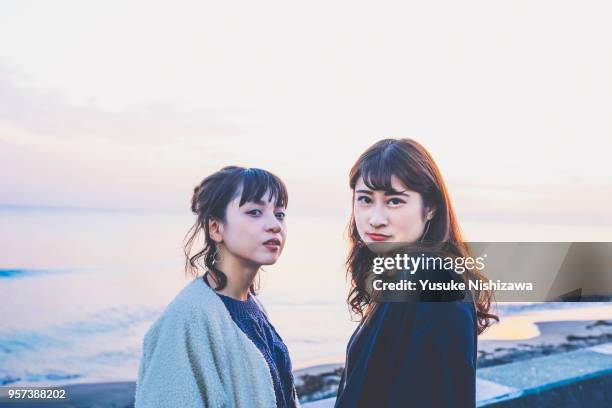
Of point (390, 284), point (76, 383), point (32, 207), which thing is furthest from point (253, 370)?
point (32, 207)

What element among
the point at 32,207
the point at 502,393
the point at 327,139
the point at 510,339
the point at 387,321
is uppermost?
the point at 327,139

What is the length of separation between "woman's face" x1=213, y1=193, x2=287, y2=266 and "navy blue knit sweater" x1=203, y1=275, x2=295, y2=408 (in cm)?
10

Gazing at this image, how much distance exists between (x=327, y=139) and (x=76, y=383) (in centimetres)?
96

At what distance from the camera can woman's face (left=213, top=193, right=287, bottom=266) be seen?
1.38 meters

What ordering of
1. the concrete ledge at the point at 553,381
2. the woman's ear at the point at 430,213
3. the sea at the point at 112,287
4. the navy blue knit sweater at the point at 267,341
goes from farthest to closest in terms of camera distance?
the concrete ledge at the point at 553,381, the sea at the point at 112,287, the woman's ear at the point at 430,213, the navy blue knit sweater at the point at 267,341

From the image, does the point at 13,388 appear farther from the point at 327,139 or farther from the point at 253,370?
the point at 327,139

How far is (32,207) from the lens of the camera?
1.70 m

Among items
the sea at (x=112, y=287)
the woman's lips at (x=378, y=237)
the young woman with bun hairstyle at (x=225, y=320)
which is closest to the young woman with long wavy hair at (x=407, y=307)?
the woman's lips at (x=378, y=237)

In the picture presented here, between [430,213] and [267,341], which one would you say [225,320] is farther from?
[430,213]

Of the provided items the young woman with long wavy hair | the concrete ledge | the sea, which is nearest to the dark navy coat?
the young woman with long wavy hair

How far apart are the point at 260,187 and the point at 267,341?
353 millimetres

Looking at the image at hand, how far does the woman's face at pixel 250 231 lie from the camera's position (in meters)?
1.38

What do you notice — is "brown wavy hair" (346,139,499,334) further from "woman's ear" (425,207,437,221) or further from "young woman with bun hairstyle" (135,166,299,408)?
"young woman with bun hairstyle" (135,166,299,408)

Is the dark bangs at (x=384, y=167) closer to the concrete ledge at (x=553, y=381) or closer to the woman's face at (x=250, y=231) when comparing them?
the woman's face at (x=250, y=231)
